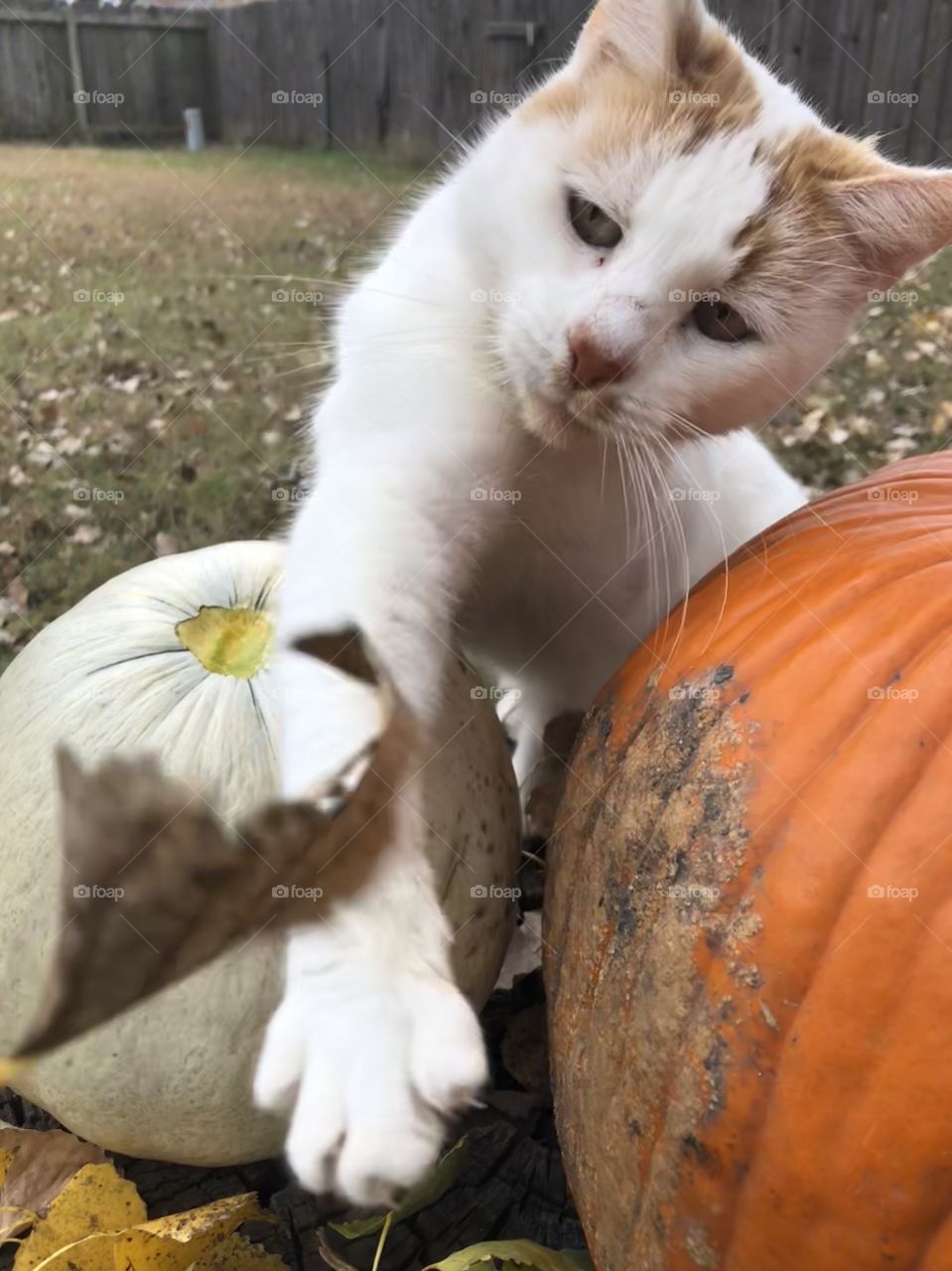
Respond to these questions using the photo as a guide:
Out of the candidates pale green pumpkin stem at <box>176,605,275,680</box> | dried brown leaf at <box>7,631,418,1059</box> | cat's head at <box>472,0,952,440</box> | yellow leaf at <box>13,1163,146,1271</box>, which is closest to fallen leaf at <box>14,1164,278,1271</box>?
yellow leaf at <box>13,1163,146,1271</box>

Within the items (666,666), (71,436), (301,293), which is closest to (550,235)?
(666,666)

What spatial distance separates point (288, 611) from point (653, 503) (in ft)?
1.27

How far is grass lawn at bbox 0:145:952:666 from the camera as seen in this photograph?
1447mm

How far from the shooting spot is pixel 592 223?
90 centimetres

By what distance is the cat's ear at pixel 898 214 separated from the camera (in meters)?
0.85

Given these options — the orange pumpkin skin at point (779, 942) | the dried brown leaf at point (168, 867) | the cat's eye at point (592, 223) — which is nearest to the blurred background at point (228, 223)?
the cat's eye at point (592, 223)

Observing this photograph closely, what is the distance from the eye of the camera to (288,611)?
2.90 feet

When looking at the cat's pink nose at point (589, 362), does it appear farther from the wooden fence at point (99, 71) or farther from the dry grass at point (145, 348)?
the wooden fence at point (99, 71)

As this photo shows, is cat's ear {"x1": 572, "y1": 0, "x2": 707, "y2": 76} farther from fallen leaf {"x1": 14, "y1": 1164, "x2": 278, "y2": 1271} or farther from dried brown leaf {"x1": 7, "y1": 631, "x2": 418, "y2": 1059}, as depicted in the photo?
fallen leaf {"x1": 14, "y1": 1164, "x2": 278, "y2": 1271}

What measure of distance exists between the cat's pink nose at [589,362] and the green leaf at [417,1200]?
2.16ft

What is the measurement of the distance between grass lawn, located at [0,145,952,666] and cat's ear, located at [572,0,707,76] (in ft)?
1.74

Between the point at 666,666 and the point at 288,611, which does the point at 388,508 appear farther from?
the point at 666,666

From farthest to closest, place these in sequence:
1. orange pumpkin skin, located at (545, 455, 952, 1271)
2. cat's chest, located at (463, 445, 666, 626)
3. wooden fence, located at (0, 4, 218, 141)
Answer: wooden fence, located at (0, 4, 218, 141), cat's chest, located at (463, 445, 666, 626), orange pumpkin skin, located at (545, 455, 952, 1271)

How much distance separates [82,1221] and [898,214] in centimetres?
108
